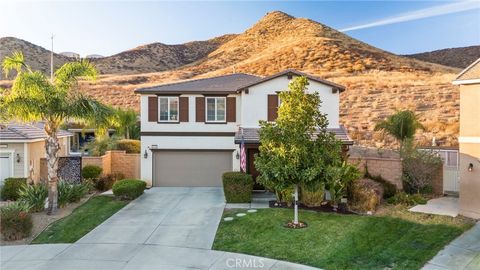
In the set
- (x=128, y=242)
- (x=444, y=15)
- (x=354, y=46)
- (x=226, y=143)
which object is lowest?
(x=128, y=242)

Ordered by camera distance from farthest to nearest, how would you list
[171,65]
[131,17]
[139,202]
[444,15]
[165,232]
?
[171,65]
[444,15]
[131,17]
[139,202]
[165,232]

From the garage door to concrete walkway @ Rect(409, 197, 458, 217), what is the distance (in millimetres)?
10438

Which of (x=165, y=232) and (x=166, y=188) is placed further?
(x=166, y=188)

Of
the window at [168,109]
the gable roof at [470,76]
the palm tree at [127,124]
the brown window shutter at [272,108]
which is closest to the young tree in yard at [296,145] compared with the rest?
the gable roof at [470,76]

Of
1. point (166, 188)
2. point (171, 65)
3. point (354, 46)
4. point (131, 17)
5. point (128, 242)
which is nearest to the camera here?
point (128, 242)

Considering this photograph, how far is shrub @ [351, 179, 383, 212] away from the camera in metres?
14.8

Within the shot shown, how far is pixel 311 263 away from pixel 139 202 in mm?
9909

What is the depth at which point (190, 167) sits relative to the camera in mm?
21594

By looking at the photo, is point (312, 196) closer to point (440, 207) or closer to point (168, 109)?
point (440, 207)

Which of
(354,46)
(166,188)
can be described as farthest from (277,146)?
(354,46)

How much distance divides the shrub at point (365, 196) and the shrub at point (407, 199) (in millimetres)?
551

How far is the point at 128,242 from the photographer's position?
39.2 ft

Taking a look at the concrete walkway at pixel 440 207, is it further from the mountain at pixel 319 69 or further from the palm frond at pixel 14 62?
the palm frond at pixel 14 62

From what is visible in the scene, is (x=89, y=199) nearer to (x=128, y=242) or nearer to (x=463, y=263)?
(x=128, y=242)
